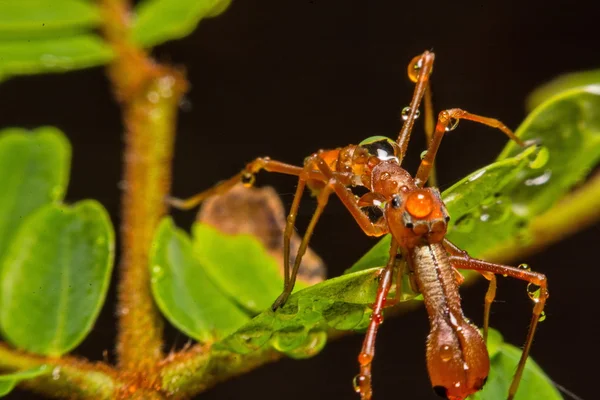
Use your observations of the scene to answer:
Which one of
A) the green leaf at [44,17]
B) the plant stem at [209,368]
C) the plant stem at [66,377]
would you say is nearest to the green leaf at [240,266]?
the plant stem at [209,368]

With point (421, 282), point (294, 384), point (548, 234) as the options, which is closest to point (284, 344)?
point (421, 282)

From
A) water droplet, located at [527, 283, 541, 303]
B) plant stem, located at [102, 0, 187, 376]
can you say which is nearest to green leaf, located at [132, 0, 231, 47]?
plant stem, located at [102, 0, 187, 376]

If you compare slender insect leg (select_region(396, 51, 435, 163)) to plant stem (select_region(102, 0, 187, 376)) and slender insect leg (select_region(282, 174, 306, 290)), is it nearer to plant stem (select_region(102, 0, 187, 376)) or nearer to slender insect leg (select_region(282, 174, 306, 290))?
slender insect leg (select_region(282, 174, 306, 290))

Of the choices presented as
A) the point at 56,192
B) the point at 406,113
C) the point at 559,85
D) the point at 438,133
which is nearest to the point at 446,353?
the point at 438,133

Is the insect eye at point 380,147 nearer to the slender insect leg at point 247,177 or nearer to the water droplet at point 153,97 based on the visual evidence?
the slender insect leg at point 247,177

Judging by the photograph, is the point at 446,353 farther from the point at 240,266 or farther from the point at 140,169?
the point at 140,169
